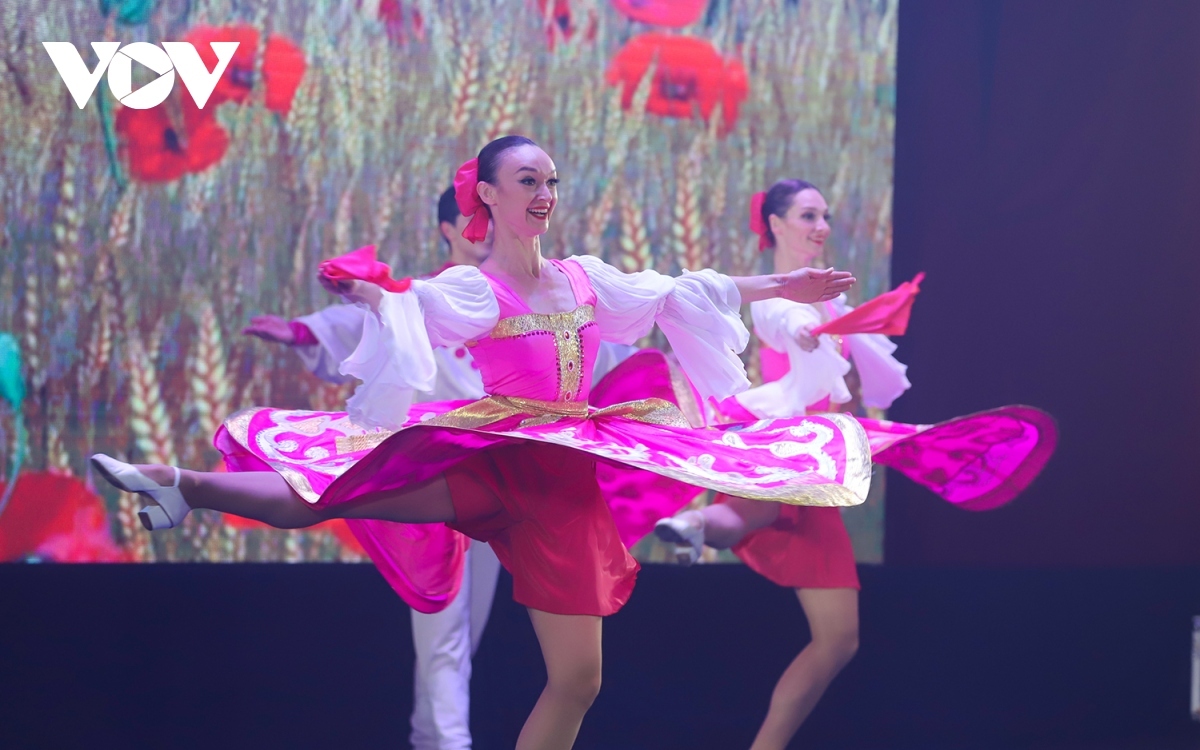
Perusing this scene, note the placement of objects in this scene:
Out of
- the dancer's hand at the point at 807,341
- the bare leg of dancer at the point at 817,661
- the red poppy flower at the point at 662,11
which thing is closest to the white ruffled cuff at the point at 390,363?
the dancer's hand at the point at 807,341

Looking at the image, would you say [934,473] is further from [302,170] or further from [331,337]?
[302,170]

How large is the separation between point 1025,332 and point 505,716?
2.18 metres

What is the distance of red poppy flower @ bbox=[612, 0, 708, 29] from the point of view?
407cm

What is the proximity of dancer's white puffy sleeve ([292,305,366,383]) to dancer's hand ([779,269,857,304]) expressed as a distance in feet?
4.15

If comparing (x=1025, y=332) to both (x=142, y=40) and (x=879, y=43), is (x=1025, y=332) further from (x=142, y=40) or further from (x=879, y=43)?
(x=142, y=40)

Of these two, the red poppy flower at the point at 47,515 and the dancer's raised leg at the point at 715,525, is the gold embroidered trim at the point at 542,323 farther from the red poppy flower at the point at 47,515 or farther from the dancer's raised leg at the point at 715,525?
the red poppy flower at the point at 47,515

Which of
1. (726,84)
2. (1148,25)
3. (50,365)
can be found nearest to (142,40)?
(50,365)

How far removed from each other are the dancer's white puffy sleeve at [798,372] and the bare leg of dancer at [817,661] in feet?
1.63

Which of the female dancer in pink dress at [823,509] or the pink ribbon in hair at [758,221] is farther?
the pink ribbon in hair at [758,221]

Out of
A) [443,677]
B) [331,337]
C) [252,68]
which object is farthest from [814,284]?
[252,68]

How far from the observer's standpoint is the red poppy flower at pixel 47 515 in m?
3.72

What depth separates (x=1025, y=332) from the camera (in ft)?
14.1

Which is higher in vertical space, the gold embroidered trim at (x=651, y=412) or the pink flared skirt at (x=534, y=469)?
the gold embroidered trim at (x=651, y=412)

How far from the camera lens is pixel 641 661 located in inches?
159
